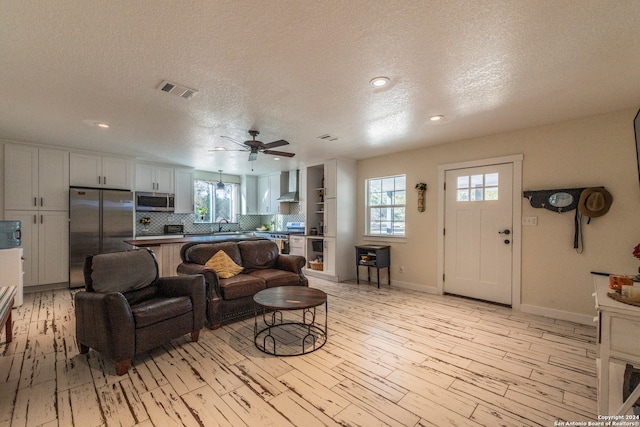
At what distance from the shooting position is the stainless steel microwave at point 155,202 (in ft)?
18.5

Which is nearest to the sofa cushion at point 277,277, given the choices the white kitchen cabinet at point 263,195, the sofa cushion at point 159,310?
the sofa cushion at point 159,310

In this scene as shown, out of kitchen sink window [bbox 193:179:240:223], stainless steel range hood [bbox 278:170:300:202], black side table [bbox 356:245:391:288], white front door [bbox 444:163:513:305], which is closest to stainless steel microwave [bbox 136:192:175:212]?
kitchen sink window [bbox 193:179:240:223]

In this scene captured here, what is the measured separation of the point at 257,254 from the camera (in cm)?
404

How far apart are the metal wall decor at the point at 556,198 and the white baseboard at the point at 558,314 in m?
1.25

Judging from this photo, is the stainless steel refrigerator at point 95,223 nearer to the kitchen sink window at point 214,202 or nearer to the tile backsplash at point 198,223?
the tile backsplash at point 198,223

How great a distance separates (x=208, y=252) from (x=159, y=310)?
1273 mm

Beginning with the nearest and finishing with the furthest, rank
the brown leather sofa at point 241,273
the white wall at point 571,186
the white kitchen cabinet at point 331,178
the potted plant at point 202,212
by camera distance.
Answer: the white wall at point 571,186 < the brown leather sofa at point 241,273 < the white kitchen cabinet at point 331,178 < the potted plant at point 202,212

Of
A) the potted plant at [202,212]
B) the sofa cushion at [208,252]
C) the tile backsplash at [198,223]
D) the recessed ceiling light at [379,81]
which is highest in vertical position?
the recessed ceiling light at [379,81]

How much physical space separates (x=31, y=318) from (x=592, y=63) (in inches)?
249

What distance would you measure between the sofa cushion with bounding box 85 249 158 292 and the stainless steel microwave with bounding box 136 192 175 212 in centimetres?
327

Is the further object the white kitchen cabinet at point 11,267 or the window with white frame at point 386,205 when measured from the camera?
the window with white frame at point 386,205

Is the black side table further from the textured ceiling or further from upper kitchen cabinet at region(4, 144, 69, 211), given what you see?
upper kitchen cabinet at region(4, 144, 69, 211)

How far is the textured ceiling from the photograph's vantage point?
5.22 feet

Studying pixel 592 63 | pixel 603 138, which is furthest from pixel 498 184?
pixel 592 63
